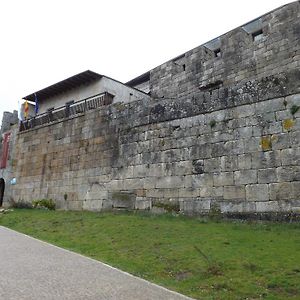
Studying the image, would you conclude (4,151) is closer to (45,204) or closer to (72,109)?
(72,109)

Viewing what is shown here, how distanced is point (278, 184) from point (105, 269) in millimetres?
5143

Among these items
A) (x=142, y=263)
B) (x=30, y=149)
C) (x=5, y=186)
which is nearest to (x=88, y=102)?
(x=30, y=149)

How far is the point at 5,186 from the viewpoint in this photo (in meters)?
18.5

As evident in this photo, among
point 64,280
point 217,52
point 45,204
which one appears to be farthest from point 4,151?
point 64,280

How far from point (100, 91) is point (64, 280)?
1433cm

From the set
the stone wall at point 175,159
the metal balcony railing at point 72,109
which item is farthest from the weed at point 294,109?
the metal balcony railing at point 72,109

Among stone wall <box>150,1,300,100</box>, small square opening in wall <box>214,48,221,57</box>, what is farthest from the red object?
small square opening in wall <box>214,48,221,57</box>

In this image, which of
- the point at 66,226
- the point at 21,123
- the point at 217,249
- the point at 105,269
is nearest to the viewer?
the point at 105,269

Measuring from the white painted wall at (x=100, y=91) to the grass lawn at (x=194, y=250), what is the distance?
9229 mm

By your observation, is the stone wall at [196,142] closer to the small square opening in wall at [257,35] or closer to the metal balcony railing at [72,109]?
the small square opening in wall at [257,35]

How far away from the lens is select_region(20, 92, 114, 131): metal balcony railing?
16141mm

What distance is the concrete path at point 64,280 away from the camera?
199 inches

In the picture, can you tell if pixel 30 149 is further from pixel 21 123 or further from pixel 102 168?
pixel 102 168

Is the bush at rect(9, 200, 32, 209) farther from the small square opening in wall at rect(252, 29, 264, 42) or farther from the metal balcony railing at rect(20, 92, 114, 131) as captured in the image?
the small square opening in wall at rect(252, 29, 264, 42)
